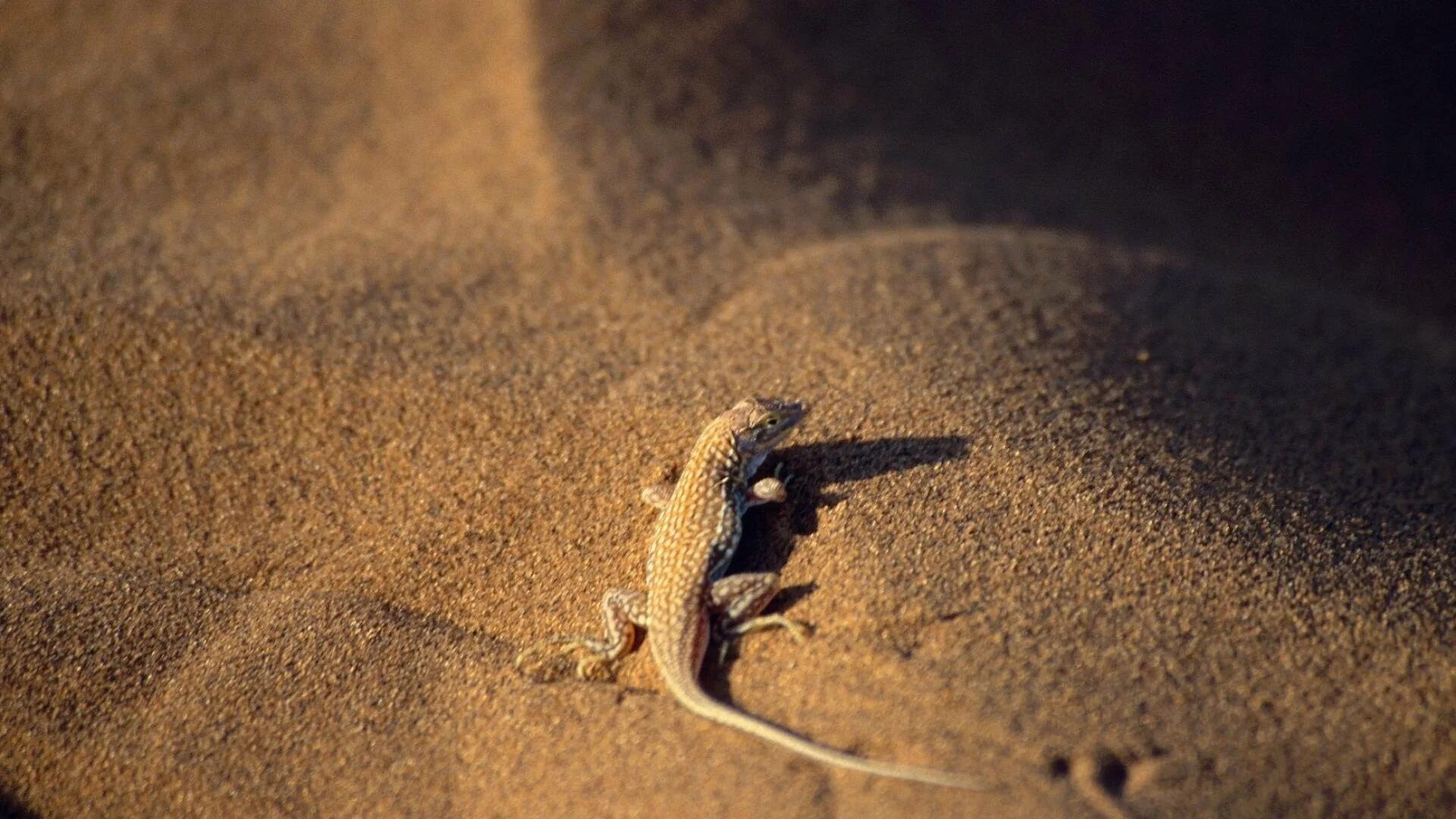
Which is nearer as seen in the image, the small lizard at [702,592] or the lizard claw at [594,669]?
the small lizard at [702,592]

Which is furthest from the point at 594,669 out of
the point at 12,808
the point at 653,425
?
the point at 12,808

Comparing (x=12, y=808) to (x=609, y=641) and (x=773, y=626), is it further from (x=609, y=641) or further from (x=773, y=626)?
(x=773, y=626)

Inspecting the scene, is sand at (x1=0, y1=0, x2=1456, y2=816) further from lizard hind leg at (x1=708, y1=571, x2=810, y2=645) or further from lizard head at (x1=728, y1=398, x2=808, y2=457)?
lizard head at (x1=728, y1=398, x2=808, y2=457)

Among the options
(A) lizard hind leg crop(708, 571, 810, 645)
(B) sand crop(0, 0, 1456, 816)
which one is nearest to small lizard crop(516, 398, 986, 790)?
(A) lizard hind leg crop(708, 571, 810, 645)

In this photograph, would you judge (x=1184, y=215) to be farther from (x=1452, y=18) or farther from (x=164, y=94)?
(x=164, y=94)

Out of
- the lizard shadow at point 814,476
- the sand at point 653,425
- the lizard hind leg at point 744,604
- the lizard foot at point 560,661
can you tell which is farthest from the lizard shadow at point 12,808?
the lizard shadow at point 814,476

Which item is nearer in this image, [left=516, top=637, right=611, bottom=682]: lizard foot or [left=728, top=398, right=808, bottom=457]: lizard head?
[left=516, top=637, right=611, bottom=682]: lizard foot

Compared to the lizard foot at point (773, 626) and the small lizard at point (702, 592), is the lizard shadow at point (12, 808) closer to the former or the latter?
the small lizard at point (702, 592)
